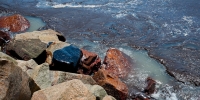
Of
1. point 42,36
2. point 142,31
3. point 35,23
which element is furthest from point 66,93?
point 35,23

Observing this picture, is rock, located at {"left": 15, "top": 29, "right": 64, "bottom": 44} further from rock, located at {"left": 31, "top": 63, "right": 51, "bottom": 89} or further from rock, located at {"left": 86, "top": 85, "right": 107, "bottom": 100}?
rock, located at {"left": 86, "top": 85, "right": 107, "bottom": 100}

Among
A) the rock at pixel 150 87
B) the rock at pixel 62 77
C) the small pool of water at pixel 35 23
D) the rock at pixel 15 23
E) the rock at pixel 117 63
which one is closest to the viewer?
the rock at pixel 62 77

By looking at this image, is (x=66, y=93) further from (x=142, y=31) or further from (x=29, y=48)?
(x=142, y=31)

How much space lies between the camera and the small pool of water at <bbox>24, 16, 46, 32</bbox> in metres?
9.17

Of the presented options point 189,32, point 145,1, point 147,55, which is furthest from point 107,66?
point 145,1

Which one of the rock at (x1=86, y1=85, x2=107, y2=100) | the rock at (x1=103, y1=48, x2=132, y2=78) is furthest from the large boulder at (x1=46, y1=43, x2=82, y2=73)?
the rock at (x1=86, y1=85, x2=107, y2=100)

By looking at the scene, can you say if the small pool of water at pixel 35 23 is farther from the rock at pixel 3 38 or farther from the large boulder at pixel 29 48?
the large boulder at pixel 29 48

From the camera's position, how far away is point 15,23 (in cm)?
918

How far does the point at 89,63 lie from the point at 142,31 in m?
2.97

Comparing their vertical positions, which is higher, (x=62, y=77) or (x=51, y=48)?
(x=51, y=48)

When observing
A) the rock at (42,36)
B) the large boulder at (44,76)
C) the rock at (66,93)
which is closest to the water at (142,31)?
the rock at (42,36)

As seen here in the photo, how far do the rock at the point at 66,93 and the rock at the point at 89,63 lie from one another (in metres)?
2.32

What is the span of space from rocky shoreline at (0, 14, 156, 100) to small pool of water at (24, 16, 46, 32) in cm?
120

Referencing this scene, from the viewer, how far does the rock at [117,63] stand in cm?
685
